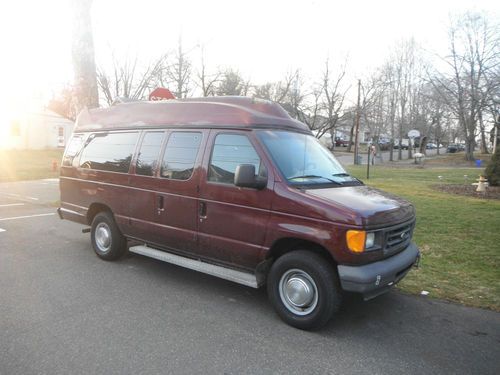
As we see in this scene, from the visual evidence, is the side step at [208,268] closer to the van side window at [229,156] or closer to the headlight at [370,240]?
the van side window at [229,156]

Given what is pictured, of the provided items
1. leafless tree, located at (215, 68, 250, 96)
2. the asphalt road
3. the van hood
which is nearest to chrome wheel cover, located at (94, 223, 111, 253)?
the asphalt road

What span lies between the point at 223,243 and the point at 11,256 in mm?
3721

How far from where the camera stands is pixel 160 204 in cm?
551

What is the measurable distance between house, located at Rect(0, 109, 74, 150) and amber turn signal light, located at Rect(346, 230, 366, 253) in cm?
4511

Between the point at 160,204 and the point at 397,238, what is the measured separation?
2.89 meters

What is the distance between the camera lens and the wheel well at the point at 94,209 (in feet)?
21.4

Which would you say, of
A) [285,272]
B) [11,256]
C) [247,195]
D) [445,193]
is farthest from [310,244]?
[445,193]

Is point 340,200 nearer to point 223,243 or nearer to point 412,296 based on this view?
point 223,243

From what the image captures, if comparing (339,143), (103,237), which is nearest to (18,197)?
(103,237)

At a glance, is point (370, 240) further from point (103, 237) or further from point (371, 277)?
point (103, 237)

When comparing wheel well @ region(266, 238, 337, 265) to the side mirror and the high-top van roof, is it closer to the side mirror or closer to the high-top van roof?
the side mirror

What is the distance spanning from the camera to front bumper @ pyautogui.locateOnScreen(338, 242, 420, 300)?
12.8ft

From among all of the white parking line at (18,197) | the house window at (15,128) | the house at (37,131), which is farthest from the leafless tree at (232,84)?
the white parking line at (18,197)

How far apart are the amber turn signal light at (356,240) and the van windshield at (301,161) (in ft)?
2.67
